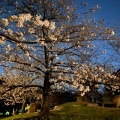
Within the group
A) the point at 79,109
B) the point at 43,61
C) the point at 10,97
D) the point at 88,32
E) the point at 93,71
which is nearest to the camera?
the point at 88,32

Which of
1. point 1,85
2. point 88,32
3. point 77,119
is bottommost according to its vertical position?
point 77,119

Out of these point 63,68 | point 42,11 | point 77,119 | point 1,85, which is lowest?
point 77,119

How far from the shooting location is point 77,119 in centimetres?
2106

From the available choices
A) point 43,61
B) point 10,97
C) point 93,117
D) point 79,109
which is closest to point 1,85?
point 43,61

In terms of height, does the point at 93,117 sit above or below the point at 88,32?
below

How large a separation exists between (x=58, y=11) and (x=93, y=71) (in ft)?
17.5

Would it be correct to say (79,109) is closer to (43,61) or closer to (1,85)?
(43,61)

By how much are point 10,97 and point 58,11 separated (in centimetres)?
3289

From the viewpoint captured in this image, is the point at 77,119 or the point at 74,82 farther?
the point at 77,119

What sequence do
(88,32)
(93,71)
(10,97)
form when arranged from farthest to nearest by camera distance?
(10,97)
(93,71)
(88,32)

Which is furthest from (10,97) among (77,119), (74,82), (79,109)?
(74,82)

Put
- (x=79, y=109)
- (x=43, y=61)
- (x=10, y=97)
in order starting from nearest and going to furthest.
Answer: (x=43, y=61) < (x=79, y=109) < (x=10, y=97)

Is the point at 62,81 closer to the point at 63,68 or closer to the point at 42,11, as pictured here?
the point at 63,68

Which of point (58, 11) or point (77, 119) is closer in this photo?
point (58, 11)
